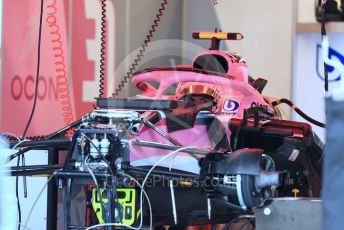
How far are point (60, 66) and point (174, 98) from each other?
1.22 meters

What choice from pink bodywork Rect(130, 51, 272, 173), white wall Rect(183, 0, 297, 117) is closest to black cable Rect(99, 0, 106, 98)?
pink bodywork Rect(130, 51, 272, 173)

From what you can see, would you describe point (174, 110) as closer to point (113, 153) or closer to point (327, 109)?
point (113, 153)

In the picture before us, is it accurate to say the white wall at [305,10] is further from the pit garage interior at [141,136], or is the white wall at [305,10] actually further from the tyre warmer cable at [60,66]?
the tyre warmer cable at [60,66]

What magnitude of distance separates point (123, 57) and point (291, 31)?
195 centimetres

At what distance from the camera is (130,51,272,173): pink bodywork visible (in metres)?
2.26

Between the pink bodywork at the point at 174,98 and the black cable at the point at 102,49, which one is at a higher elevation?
the black cable at the point at 102,49

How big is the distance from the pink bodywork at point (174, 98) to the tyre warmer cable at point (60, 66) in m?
0.92

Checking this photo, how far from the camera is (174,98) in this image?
8.77 feet

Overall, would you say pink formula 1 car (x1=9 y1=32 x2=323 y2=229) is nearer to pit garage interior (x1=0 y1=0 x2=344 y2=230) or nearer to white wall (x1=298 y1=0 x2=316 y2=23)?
pit garage interior (x1=0 y1=0 x2=344 y2=230)

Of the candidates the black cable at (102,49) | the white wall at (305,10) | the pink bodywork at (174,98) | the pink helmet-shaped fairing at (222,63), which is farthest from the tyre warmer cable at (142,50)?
the white wall at (305,10)

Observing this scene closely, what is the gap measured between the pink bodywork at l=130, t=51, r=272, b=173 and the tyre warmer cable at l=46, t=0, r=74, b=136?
92 centimetres

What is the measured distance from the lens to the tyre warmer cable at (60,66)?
3650 millimetres

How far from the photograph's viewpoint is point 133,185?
2150mm

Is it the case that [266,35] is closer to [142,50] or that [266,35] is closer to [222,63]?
[142,50]
